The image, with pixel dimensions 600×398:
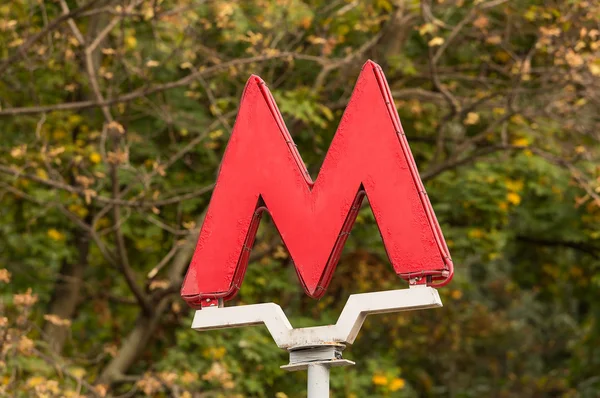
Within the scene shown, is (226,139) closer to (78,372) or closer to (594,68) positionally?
(78,372)

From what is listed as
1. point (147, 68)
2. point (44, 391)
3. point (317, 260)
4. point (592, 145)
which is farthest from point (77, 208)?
point (317, 260)

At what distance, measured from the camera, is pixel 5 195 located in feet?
40.9

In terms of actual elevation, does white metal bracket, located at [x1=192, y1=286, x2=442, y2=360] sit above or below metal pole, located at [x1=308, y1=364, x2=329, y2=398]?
above

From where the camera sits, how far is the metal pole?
16.2 ft

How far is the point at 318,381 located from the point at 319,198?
2.79ft

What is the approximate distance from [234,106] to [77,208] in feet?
6.69

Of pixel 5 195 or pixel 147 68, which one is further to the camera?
pixel 5 195

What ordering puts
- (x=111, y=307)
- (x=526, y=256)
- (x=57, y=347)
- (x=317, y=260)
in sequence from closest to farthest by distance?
(x=317, y=260) → (x=57, y=347) → (x=111, y=307) → (x=526, y=256)

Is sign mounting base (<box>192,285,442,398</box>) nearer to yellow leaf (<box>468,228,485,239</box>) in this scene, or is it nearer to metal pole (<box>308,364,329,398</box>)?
metal pole (<box>308,364,329,398</box>)

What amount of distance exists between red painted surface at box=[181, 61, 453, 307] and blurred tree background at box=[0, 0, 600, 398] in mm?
4904

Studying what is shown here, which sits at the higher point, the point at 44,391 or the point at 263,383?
the point at 263,383

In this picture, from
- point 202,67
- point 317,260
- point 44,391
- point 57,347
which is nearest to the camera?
point 317,260

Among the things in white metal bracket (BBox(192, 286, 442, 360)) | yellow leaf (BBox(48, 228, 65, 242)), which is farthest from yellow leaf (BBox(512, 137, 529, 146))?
white metal bracket (BBox(192, 286, 442, 360))

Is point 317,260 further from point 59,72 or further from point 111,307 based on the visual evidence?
point 111,307
